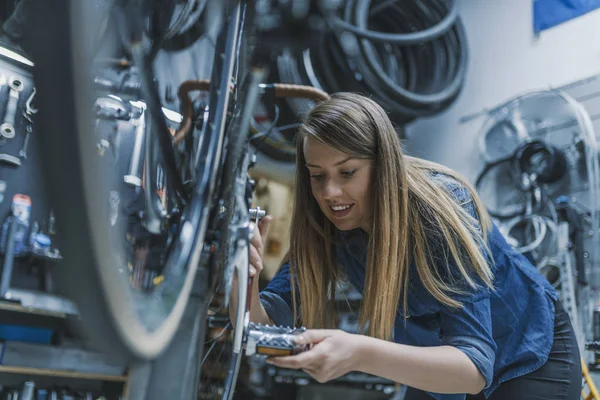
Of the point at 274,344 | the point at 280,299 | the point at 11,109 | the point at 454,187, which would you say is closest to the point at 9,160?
the point at 11,109

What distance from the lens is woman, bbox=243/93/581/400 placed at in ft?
2.84

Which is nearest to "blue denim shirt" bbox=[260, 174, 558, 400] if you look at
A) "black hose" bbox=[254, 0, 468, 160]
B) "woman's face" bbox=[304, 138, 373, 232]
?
"woman's face" bbox=[304, 138, 373, 232]

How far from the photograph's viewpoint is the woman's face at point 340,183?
0.99 meters

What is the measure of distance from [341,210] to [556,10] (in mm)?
2834

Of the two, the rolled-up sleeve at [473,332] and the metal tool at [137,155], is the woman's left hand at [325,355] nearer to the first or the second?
the rolled-up sleeve at [473,332]

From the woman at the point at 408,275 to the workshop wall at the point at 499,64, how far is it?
7.14 feet

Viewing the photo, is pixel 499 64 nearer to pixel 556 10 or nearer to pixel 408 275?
pixel 556 10

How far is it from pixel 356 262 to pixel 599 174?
2155mm

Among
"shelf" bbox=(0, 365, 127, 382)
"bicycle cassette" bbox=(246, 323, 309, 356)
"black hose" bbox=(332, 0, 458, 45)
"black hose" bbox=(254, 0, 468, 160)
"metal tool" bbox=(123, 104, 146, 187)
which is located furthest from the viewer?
"black hose" bbox=(254, 0, 468, 160)

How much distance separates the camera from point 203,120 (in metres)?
0.89

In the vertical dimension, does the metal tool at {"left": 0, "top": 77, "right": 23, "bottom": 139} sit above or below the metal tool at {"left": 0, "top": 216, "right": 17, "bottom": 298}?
above

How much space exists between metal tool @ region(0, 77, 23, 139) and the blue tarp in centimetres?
302

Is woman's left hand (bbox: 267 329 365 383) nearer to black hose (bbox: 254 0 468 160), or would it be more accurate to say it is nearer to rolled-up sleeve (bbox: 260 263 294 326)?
rolled-up sleeve (bbox: 260 263 294 326)

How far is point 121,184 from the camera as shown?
0.78 metres
